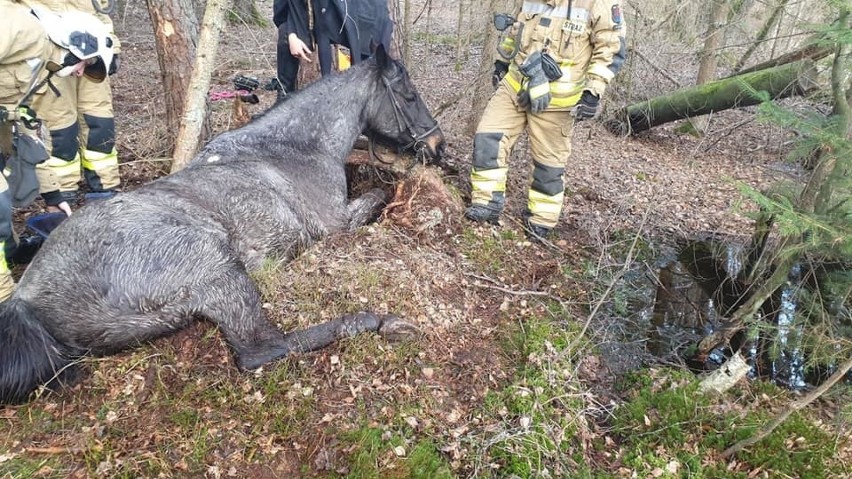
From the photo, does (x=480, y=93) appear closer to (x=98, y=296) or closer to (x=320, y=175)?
(x=320, y=175)

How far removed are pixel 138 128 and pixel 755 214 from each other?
714cm

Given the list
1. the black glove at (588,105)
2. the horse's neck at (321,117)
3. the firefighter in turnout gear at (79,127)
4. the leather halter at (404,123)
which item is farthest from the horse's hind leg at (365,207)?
the firefighter in turnout gear at (79,127)

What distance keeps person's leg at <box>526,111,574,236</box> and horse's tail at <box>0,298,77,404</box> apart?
164 inches

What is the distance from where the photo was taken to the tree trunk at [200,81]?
4.80 metres

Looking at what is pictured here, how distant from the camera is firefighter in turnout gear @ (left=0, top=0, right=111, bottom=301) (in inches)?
136

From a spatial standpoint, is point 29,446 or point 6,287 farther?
point 6,287

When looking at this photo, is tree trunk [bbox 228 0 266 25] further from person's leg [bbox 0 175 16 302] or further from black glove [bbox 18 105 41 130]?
person's leg [bbox 0 175 16 302]

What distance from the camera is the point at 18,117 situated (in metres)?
3.87

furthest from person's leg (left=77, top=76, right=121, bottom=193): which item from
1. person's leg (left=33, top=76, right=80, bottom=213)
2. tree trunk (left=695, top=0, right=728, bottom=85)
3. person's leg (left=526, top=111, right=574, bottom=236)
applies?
tree trunk (left=695, top=0, right=728, bottom=85)

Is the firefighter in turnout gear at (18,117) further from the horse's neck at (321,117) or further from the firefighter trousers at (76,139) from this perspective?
the horse's neck at (321,117)

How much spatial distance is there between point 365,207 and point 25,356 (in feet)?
9.70

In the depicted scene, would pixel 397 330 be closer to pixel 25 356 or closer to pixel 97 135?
pixel 25 356

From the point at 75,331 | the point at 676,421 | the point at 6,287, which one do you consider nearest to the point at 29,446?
the point at 75,331

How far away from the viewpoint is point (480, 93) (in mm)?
7695
